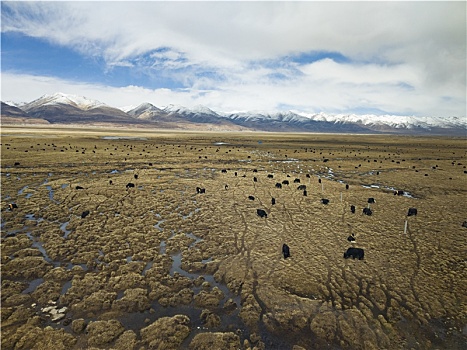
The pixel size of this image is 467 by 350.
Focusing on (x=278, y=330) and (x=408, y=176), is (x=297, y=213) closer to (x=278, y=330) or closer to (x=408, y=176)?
(x=278, y=330)

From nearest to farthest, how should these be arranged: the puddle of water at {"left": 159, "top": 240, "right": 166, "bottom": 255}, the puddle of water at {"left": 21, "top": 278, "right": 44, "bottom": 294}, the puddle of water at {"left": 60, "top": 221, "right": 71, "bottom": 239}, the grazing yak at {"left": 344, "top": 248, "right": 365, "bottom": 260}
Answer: the puddle of water at {"left": 21, "top": 278, "right": 44, "bottom": 294}, the grazing yak at {"left": 344, "top": 248, "right": 365, "bottom": 260}, the puddle of water at {"left": 159, "top": 240, "right": 166, "bottom": 255}, the puddle of water at {"left": 60, "top": 221, "right": 71, "bottom": 239}

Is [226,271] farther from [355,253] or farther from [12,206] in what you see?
[12,206]

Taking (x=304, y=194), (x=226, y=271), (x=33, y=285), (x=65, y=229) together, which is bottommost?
(x=33, y=285)

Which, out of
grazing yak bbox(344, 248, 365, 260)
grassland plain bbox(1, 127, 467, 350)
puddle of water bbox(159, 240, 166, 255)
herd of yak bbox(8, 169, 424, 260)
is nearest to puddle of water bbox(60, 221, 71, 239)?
grassland plain bbox(1, 127, 467, 350)

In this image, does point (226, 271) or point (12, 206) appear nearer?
point (226, 271)

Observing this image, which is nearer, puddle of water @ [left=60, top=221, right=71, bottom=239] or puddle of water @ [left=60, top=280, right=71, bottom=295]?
puddle of water @ [left=60, top=280, right=71, bottom=295]

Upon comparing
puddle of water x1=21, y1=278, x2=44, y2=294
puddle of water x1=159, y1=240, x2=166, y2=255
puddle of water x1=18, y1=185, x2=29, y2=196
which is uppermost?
puddle of water x1=18, y1=185, x2=29, y2=196

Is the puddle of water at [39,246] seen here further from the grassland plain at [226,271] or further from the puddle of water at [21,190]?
the puddle of water at [21,190]

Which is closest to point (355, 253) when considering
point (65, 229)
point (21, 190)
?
point (65, 229)

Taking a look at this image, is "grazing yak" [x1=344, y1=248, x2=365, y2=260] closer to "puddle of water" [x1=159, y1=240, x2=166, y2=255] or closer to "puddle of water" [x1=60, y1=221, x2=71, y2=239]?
"puddle of water" [x1=159, y1=240, x2=166, y2=255]
